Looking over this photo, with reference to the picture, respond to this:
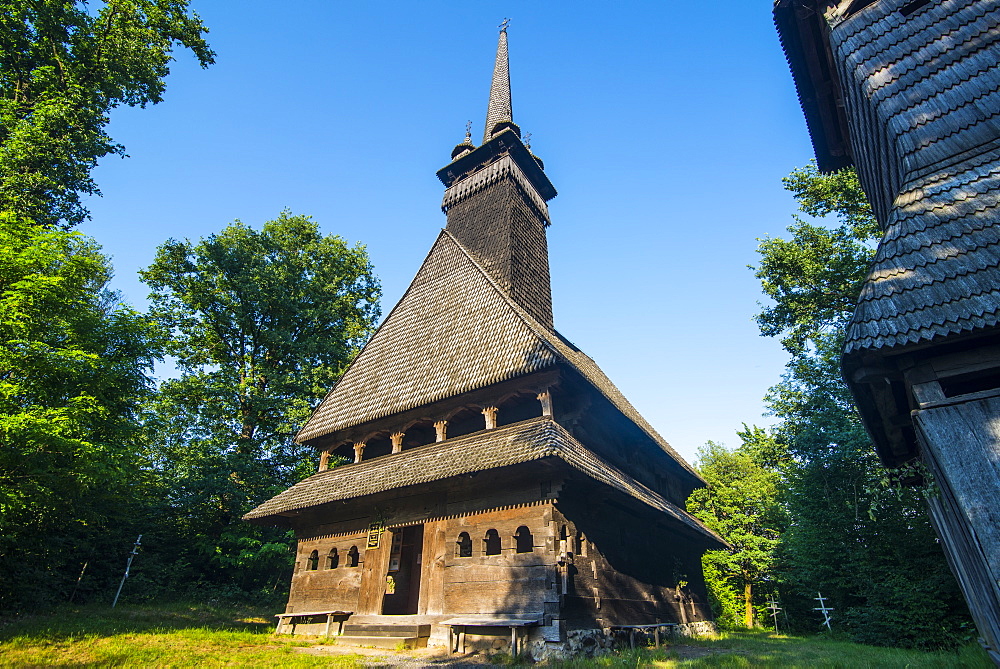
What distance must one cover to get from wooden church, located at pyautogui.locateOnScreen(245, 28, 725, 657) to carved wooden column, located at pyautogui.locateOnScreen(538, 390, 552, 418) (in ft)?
0.11

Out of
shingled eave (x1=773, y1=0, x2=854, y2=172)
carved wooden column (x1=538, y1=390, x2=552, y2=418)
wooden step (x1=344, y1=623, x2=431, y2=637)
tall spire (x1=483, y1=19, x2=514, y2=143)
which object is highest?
tall spire (x1=483, y1=19, x2=514, y2=143)

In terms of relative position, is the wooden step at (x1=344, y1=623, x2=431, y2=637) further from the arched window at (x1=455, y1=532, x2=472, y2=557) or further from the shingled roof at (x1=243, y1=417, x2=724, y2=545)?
the shingled roof at (x1=243, y1=417, x2=724, y2=545)

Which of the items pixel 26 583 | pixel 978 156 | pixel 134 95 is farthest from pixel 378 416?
pixel 134 95

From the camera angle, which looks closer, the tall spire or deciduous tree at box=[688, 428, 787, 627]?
the tall spire

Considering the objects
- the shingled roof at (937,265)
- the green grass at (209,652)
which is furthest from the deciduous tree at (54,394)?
the shingled roof at (937,265)

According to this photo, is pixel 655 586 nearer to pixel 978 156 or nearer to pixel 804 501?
pixel 804 501

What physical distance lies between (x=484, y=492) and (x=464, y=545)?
114 cm

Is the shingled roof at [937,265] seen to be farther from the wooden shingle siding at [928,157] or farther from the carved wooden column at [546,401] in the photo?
the carved wooden column at [546,401]

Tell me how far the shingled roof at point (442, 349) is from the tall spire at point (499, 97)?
23.7ft

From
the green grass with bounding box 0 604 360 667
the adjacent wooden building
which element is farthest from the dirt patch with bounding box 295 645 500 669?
the adjacent wooden building

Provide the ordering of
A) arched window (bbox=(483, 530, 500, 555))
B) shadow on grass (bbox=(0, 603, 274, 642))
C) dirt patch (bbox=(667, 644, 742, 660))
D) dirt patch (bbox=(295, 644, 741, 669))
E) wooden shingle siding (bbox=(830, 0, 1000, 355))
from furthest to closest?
shadow on grass (bbox=(0, 603, 274, 642)) → arched window (bbox=(483, 530, 500, 555)) → dirt patch (bbox=(667, 644, 742, 660)) → dirt patch (bbox=(295, 644, 741, 669)) → wooden shingle siding (bbox=(830, 0, 1000, 355))

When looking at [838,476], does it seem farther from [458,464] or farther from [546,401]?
[458,464]

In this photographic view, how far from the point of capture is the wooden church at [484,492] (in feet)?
29.7

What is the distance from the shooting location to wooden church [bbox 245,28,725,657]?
905cm
